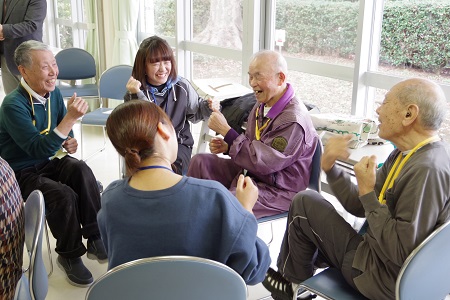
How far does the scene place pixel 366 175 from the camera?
161 cm

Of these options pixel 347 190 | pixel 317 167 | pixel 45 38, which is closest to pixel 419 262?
pixel 347 190

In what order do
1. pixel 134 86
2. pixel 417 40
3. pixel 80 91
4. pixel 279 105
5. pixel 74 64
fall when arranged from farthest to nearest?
pixel 74 64, pixel 80 91, pixel 417 40, pixel 134 86, pixel 279 105

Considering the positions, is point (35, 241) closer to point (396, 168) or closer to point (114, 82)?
point (396, 168)

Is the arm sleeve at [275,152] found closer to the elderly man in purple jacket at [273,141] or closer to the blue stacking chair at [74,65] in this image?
the elderly man in purple jacket at [273,141]

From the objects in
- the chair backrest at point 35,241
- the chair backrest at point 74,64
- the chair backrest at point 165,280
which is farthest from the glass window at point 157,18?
the chair backrest at point 165,280

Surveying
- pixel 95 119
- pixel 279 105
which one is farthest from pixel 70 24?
pixel 279 105

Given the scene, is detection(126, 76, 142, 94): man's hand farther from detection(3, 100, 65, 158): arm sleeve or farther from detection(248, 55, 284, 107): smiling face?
detection(248, 55, 284, 107): smiling face

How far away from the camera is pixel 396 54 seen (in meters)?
2.97

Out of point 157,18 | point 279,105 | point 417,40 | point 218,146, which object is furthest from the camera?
point 157,18

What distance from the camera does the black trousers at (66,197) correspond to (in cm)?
237

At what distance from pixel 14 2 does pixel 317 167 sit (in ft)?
11.1

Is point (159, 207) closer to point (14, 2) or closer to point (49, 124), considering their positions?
point (49, 124)

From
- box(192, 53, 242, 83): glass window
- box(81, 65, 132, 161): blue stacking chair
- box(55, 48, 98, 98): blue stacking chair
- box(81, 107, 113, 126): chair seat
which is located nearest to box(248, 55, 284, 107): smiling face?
box(81, 107, 113, 126): chair seat

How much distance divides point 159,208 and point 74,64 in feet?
13.4
